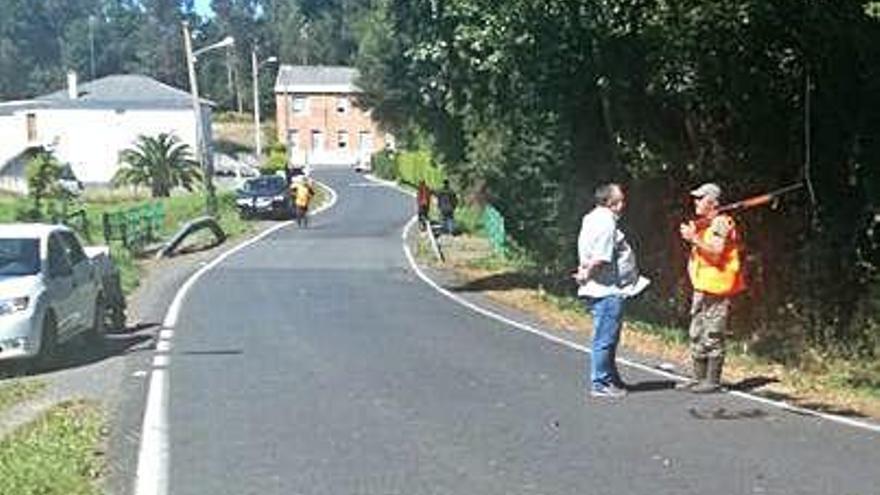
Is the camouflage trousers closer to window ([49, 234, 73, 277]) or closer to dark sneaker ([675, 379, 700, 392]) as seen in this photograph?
dark sneaker ([675, 379, 700, 392])

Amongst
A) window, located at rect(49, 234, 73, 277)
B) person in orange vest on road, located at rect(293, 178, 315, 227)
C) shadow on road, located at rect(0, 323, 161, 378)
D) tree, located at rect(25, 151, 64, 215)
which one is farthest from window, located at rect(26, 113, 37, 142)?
window, located at rect(49, 234, 73, 277)

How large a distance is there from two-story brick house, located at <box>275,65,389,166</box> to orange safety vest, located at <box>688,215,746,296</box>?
411 feet

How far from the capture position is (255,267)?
113 ft

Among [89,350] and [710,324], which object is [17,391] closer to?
[89,350]

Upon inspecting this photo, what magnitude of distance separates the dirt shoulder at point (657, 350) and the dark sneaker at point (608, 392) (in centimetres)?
125

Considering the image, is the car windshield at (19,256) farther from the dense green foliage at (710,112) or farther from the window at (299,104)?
the window at (299,104)

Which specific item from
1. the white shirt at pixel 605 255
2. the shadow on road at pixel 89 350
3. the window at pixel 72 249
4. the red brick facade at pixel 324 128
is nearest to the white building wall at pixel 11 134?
the red brick facade at pixel 324 128

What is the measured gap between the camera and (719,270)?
517 inches

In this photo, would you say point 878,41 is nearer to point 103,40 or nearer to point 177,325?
point 177,325

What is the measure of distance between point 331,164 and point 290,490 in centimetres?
13208

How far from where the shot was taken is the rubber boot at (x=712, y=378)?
13.1 meters

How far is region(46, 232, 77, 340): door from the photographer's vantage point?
17125mm

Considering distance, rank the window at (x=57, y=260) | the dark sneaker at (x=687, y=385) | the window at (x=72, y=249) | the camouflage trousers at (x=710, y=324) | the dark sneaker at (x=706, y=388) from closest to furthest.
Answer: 1. the dark sneaker at (x=706, y=388)
2. the camouflage trousers at (x=710, y=324)
3. the dark sneaker at (x=687, y=385)
4. the window at (x=57, y=260)
5. the window at (x=72, y=249)

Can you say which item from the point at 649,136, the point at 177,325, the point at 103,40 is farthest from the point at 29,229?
the point at 103,40
